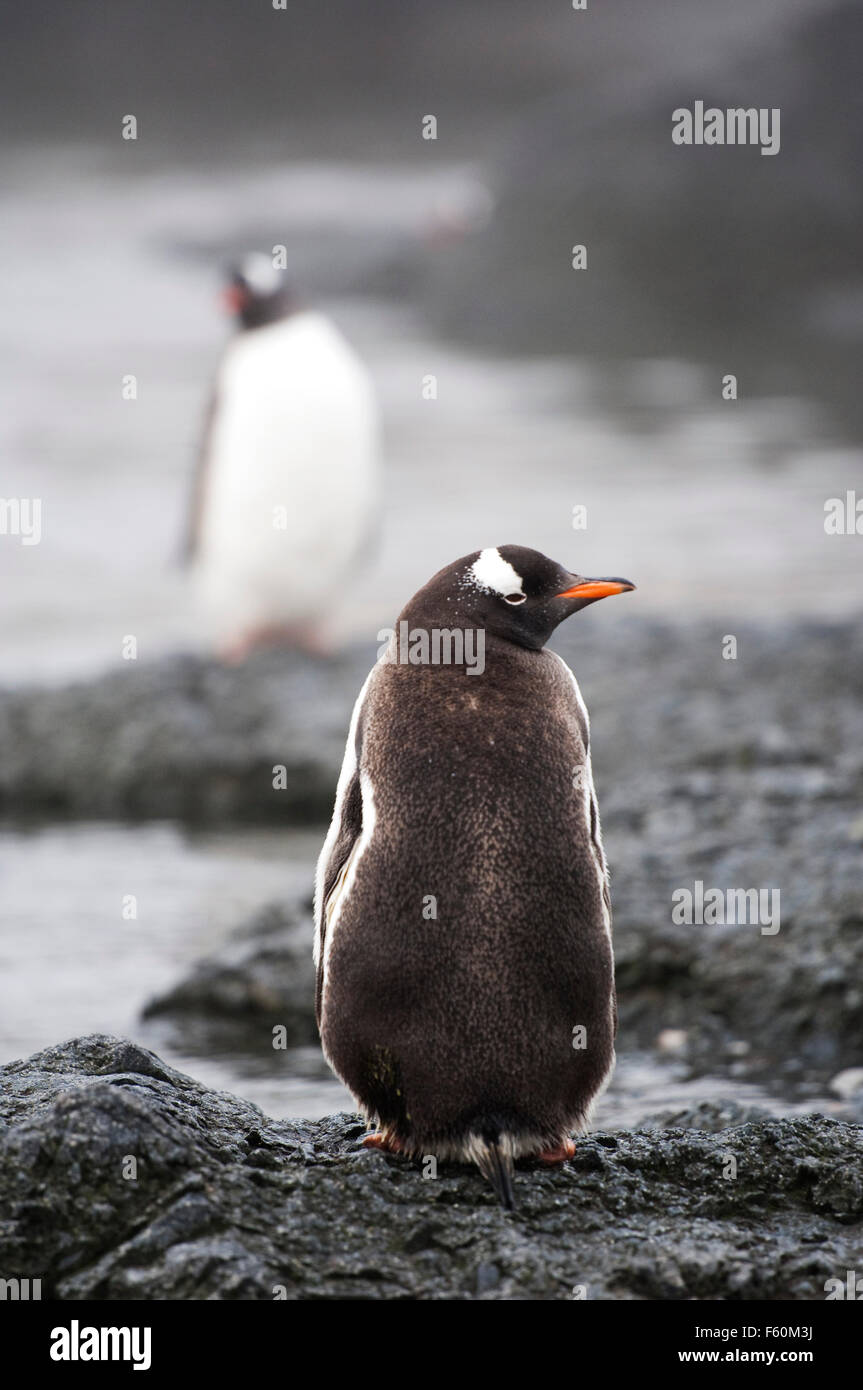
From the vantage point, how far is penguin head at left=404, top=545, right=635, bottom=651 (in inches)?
105

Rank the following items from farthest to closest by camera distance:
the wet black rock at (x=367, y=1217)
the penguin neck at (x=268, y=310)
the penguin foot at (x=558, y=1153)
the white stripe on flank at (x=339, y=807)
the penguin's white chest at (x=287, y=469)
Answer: the penguin neck at (x=268, y=310), the penguin's white chest at (x=287, y=469), the white stripe on flank at (x=339, y=807), the penguin foot at (x=558, y=1153), the wet black rock at (x=367, y=1217)

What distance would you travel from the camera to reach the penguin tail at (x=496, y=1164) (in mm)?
2490

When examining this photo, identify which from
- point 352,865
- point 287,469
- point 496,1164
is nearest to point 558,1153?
point 496,1164

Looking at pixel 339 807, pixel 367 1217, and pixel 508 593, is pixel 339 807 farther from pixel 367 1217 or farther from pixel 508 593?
pixel 367 1217

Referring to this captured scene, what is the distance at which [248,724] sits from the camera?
6.66 meters

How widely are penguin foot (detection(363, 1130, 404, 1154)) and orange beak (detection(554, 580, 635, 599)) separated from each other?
0.81 m

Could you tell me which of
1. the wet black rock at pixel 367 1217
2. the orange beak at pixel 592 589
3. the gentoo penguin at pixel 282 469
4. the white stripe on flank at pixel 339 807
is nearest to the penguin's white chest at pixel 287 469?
the gentoo penguin at pixel 282 469

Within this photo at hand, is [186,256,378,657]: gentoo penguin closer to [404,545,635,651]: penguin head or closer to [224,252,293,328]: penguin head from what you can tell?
[224,252,293,328]: penguin head

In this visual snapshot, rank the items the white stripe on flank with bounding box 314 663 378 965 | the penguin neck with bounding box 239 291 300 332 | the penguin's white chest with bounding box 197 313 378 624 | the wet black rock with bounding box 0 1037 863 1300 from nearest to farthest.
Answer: the wet black rock with bounding box 0 1037 863 1300, the white stripe on flank with bounding box 314 663 378 965, the penguin's white chest with bounding box 197 313 378 624, the penguin neck with bounding box 239 291 300 332

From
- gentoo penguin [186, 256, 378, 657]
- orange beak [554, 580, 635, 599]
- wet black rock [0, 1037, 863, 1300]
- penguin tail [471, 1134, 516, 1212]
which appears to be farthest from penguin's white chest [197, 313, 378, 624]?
penguin tail [471, 1134, 516, 1212]

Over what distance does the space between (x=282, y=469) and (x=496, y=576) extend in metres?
5.23

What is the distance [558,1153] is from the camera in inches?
104

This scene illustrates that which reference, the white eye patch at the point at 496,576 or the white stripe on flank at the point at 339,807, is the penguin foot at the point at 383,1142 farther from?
the white eye patch at the point at 496,576

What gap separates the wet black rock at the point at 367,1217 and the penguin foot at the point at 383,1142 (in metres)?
0.04
